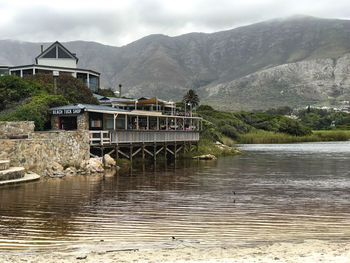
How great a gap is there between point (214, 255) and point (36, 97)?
3059 centimetres

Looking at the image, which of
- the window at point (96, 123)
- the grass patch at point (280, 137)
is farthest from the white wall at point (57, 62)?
the grass patch at point (280, 137)

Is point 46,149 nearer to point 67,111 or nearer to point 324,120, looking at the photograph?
point 67,111

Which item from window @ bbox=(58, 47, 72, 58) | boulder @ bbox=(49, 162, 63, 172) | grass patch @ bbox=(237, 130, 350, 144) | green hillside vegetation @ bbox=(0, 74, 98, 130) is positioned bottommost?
boulder @ bbox=(49, 162, 63, 172)

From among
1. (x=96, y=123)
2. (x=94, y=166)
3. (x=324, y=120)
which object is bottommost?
(x=94, y=166)

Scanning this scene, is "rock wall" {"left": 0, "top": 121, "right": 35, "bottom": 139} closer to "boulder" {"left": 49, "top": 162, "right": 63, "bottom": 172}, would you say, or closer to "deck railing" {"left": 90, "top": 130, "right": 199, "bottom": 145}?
"boulder" {"left": 49, "top": 162, "right": 63, "bottom": 172}

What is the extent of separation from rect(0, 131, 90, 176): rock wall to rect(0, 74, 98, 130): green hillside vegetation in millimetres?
5973

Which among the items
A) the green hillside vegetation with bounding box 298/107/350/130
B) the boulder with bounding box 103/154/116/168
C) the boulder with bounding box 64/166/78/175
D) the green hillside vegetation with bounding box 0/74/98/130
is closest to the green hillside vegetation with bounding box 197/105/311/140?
the green hillside vegetation with bounding box 298/107/350/130

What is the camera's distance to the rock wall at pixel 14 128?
26859mm

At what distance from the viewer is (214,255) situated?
29.6 feet

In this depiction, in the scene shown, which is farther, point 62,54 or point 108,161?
point 62,54

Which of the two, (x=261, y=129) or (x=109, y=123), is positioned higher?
(x=261, y=129)

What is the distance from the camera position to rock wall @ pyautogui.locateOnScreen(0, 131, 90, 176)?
909 inches

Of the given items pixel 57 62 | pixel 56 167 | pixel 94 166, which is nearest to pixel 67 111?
pixel 94 166

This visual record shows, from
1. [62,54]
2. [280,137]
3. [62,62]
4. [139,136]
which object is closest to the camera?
[139,136]
